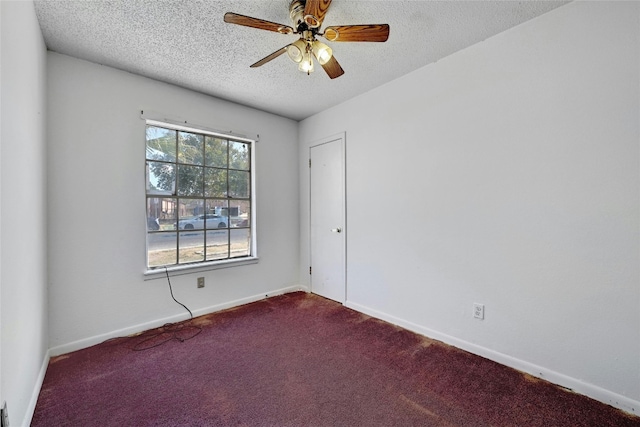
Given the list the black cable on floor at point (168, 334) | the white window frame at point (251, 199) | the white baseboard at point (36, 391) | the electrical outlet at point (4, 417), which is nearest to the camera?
the electrical outlet at point (4, 417)

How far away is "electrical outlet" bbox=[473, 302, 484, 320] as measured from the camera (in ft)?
7.09

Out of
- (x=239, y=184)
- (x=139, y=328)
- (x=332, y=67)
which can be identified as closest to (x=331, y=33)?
(x=332, y=67)

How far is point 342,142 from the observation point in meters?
3.28

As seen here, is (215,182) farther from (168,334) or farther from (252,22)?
(252,22)

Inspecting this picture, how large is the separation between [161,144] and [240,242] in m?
1.39

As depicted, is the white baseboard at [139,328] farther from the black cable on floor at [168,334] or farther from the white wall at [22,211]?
the white wall at [22,211]

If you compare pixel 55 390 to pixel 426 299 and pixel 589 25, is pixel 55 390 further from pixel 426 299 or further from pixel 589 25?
pixel 589 25

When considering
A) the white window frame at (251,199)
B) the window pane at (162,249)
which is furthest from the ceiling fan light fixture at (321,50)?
the window pane at (162,249)

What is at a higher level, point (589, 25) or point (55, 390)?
point (589, 25)

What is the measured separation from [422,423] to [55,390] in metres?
2.29

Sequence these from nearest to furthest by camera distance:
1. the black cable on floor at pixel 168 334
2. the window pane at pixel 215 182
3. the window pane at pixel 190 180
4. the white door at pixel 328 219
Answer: the black cable on floor at pixel 168 334 < the window pane at pixel 190 180 < the window pane at pixel 215 182 < the white door at pixel 328 219

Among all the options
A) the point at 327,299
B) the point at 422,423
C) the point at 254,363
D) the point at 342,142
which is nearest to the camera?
the point at 422,423

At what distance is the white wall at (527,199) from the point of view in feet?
5.27

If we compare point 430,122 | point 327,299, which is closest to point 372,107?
point 430,122
